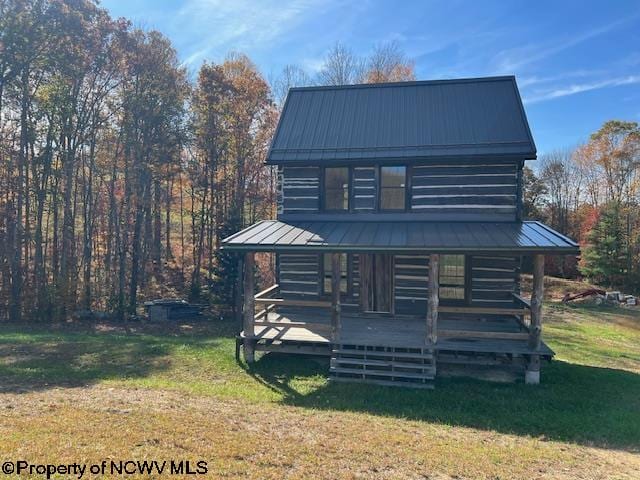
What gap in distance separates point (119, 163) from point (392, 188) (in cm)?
1809

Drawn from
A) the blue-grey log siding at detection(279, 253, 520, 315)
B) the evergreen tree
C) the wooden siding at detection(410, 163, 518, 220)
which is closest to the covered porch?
the blue-grey log siding at detection(279, 253, 520, 315)

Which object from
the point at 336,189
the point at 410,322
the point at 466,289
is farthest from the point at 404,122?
the point at 410,322

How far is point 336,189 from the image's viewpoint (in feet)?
47.8

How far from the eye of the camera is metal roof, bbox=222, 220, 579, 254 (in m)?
10.5

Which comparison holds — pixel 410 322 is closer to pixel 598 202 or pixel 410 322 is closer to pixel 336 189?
pixel 336 189

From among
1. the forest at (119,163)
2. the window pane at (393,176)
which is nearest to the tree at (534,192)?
the forest at (119,163)

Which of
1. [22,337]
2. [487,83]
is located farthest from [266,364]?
[487,83]

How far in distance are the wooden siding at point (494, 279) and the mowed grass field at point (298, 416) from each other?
2.45m

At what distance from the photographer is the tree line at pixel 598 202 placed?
3325 cm

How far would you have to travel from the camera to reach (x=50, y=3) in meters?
19.0

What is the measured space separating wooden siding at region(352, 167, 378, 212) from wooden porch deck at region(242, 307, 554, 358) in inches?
143

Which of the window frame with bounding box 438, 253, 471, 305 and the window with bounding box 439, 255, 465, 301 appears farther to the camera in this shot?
the window with bounding box 439, 255, 465, 301

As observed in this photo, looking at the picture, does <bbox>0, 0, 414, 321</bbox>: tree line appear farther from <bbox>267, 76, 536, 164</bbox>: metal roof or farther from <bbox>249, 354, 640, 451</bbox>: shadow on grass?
<bbox>249, 354, 640, 451</bbox>: shadow on grass

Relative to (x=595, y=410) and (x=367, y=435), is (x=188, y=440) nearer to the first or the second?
(x=367, y=435)
